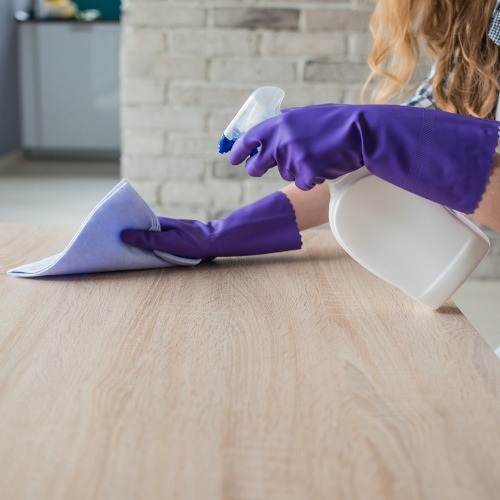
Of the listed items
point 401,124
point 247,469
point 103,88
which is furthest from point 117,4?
point 247,469

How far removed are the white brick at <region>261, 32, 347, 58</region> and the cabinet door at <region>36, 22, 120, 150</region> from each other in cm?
237

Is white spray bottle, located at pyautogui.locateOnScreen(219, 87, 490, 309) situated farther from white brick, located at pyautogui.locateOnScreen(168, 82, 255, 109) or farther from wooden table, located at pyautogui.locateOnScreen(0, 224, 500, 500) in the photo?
white brick, located at pyautogui.locateOnScreen(168, 82, 255, 109)

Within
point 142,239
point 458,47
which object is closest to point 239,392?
point 142,239

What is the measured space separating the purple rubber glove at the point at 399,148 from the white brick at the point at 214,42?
166cm

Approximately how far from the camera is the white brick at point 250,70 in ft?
7.68

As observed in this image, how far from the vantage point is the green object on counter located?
509 centimetres

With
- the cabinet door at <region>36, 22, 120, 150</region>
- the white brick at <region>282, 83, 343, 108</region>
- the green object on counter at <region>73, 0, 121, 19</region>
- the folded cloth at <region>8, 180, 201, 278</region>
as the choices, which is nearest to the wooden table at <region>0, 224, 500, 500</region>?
the folded cloth at <region>8, 180, 201, 278</region>

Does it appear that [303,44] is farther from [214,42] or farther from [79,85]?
[79,85]

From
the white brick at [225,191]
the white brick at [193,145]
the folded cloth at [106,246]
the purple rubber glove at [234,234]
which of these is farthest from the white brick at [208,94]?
the folded cloth at [106,246]

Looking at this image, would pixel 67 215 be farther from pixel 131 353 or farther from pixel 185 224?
pixel 131 353

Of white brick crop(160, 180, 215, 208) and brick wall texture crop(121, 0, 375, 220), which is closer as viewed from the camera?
brick wall texture crop(121, 0, 375, 220)

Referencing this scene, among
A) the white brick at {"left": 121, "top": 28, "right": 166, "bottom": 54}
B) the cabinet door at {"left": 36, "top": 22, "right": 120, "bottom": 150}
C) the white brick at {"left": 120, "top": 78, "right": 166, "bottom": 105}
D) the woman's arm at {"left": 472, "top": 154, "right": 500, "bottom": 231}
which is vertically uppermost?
the woman's arm at {"left": 472, "top": 154, "right": 500, "bottom": 231}

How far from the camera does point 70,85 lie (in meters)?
4.59

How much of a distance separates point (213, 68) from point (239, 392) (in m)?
1.91
